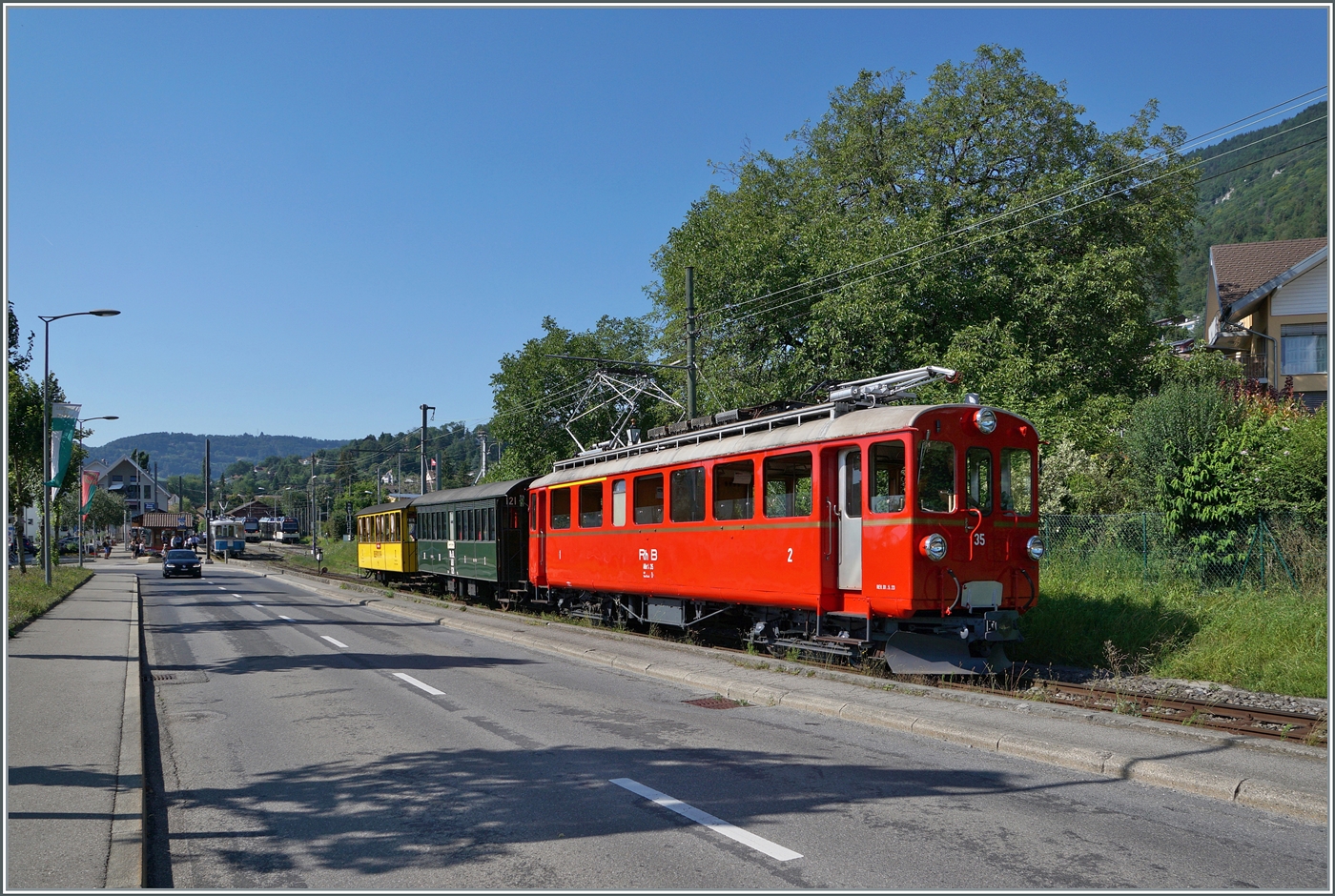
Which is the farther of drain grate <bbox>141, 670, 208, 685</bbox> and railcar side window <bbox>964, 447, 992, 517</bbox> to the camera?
drain grate <bbox>141, 670, 208, 685</bbox>

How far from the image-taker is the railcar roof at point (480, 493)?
24.9 m

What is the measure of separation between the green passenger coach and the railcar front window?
14.3 meters

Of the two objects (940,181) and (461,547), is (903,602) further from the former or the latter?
(940,181)


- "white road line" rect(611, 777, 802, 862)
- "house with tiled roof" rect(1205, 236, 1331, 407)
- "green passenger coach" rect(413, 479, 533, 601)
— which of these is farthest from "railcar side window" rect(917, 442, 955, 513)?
"house with tiled roof" rect(1205, 236, 1331, 407)

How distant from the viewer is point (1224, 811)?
6.64 metres

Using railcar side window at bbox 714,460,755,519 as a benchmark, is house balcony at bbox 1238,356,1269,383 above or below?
above

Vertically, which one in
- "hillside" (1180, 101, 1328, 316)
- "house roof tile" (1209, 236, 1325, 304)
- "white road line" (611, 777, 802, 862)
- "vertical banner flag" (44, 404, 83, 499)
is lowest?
"white road line" (611, 777, 802, 862)

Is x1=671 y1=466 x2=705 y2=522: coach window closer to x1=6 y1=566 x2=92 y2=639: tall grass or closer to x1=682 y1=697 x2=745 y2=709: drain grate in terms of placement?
x1=682 y1=697 x2=745 y2=709: drain grate

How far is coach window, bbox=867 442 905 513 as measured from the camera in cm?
1189

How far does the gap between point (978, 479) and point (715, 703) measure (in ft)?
13.8

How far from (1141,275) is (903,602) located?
25.8 meters

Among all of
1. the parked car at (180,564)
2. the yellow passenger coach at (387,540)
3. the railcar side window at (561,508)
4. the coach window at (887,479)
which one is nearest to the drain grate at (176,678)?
the railcar side window at (561,508)

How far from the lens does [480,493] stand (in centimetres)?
2719

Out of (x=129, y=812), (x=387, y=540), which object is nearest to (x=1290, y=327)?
(x=387, y=540)
